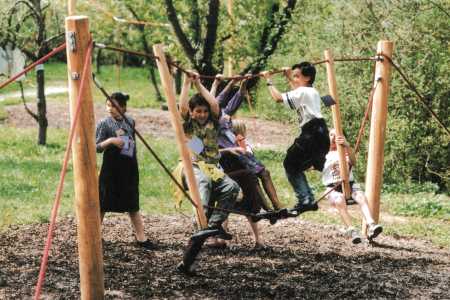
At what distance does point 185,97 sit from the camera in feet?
20.6

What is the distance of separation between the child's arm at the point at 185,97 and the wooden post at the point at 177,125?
19cm

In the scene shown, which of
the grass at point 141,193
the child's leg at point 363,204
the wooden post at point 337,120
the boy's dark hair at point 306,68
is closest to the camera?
the boy's dark hair at point 306,68

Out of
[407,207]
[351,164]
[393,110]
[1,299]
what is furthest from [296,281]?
[393,110]

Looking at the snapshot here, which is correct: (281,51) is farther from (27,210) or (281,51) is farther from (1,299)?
(1,299)

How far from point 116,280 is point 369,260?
2.69m

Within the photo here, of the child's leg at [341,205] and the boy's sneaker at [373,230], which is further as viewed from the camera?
the child's leg at [341,205]

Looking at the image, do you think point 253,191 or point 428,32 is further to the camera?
point 428,32

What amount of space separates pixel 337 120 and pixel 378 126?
28.0 inches

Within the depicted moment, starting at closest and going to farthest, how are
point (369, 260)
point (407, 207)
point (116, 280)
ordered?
point (116, 280) → point (369, 260) → point (407, 207)

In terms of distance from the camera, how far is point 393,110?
13.3 meters

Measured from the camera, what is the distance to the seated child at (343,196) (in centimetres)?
764

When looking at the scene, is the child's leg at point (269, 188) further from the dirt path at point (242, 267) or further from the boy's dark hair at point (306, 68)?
the boy's dark hair at point (306, 68)

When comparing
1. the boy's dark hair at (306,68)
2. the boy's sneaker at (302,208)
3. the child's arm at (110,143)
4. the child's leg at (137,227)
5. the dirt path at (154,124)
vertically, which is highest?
the boy's dark hair at (306,68)

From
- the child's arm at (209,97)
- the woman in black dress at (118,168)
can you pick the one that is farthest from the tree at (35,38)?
the child's arm at (209,97)
